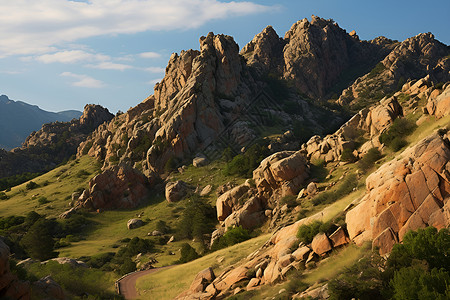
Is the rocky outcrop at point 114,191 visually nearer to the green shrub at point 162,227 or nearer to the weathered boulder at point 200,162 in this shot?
the weathered boulder at point 200,162

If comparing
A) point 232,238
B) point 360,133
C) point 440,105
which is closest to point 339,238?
point 232,238

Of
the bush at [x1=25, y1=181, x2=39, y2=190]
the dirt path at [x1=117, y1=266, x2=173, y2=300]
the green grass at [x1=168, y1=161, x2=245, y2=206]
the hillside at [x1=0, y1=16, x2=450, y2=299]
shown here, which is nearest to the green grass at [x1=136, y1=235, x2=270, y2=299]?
the hillside at [x1=0, y1=16, x2=450, y2=299]

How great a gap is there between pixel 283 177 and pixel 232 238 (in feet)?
44.3

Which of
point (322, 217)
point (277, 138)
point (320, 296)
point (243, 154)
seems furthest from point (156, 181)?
point (320, 296)

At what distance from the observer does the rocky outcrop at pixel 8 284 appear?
24469mm

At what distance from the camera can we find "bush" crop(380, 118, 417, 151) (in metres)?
50.4

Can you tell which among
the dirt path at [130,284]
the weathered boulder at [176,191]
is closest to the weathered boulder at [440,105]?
the dirt path at [130,284]

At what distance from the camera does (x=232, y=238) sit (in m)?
53.4

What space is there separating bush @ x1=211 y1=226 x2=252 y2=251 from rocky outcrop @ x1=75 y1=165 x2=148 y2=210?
142 ft

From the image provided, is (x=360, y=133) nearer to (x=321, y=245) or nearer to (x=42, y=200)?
(x=321, y=245)

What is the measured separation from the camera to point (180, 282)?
4253 centimetres

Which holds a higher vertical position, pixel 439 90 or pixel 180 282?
pixel 439 90

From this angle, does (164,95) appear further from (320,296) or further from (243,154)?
(320,296)

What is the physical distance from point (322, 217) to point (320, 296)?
12789 mm
